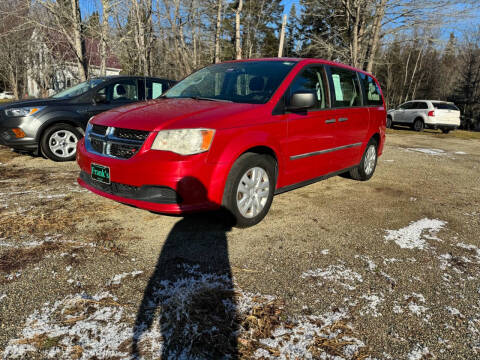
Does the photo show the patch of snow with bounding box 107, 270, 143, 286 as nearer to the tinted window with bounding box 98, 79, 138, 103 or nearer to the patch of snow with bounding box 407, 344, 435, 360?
the patch of snow with bounding box 407, 344, 435, 360

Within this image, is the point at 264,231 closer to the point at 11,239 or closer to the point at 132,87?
the point at 11,239

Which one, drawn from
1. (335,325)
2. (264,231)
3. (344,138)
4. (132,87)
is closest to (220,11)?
(132,87)

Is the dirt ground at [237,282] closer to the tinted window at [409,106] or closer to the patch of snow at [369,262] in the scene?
the patch of snow at [369,262]

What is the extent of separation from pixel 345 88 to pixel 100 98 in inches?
164

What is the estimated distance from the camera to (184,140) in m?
2.67

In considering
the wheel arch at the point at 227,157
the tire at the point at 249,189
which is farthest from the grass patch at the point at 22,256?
the tire at the point at 249,189

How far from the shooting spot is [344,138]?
14.3ft

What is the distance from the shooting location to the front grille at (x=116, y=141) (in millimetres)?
2777

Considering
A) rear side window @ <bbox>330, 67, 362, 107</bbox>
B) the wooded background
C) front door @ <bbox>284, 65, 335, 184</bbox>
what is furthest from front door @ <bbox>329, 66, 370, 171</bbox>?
the wooded background

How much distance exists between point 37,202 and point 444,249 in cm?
434

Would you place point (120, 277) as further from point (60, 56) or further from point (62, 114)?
point (60, 56)

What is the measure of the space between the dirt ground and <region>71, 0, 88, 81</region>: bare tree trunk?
9154mm

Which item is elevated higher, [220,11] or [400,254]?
[220,11]

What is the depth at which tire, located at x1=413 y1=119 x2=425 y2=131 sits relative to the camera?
16609 mm
